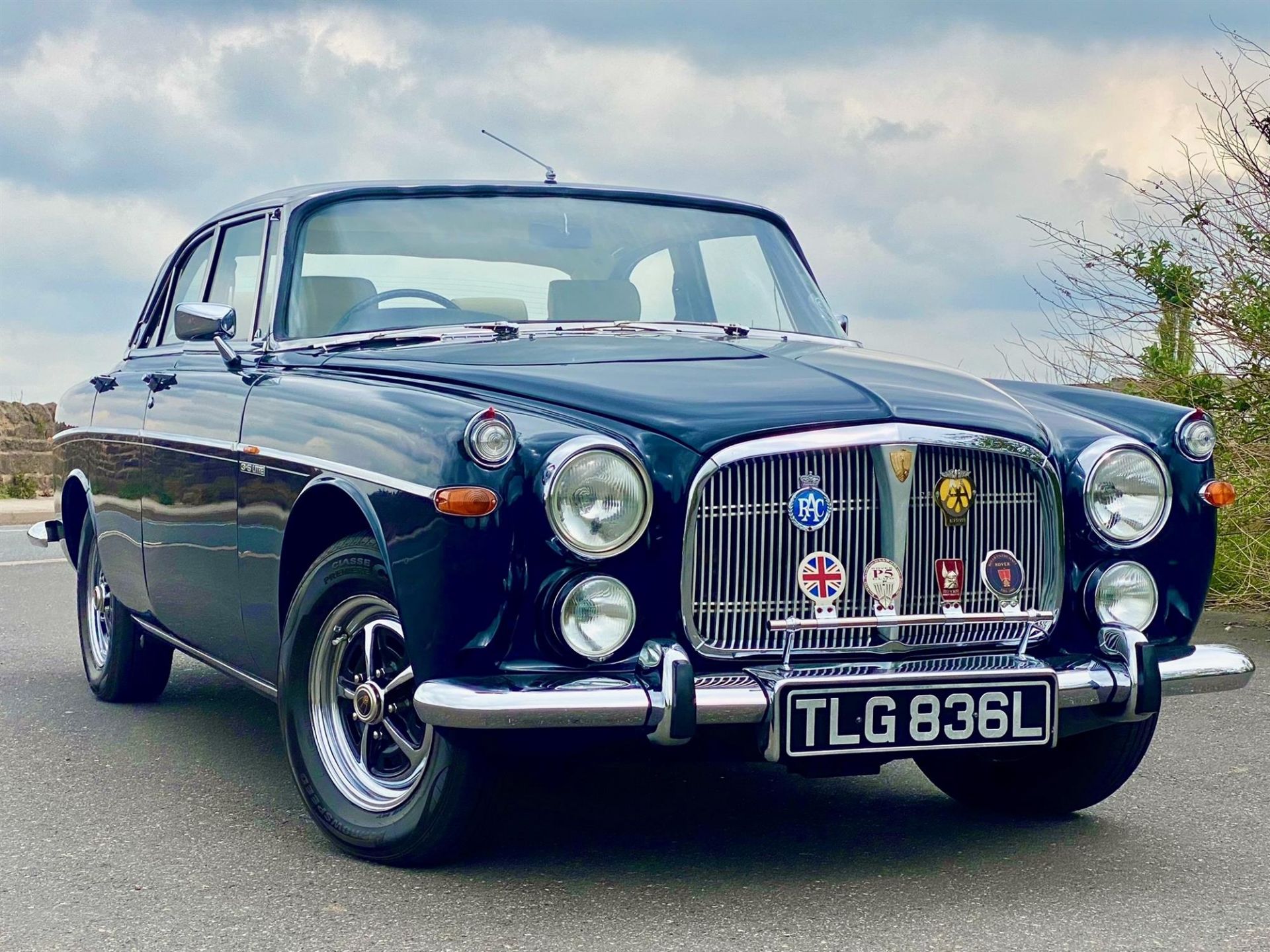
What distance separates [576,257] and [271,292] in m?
0.91

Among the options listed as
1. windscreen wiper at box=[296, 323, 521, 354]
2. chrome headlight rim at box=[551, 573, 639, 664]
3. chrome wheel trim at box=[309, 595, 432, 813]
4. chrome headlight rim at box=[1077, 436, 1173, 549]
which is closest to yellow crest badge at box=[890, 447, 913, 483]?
chrome headlight rim at box=[1077, 436, 1173, 549]

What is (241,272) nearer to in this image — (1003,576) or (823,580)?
(823,580)

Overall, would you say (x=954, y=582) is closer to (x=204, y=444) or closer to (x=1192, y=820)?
(x=1192, y=820)

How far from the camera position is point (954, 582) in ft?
12.3

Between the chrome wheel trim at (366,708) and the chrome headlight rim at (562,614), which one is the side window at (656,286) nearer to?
the chrome wheel trim at (366,708)

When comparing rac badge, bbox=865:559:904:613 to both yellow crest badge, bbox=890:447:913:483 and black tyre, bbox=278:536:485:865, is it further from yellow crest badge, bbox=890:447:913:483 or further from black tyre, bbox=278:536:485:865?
black tyre, bbox=278:536:485:865

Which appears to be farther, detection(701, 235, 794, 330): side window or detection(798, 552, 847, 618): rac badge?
detection(701, 235, 794, 330): side window

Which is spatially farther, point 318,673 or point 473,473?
point 318,673

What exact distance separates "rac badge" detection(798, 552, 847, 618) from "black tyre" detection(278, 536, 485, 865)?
802mm

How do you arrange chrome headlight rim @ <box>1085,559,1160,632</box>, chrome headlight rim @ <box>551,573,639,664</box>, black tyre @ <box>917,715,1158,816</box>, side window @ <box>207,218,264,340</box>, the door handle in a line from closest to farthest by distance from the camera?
chrome headlight rim @ <box>551,573,639,664</box> < chrome headlight rim @ <box>1085,559,1160,632</box> < black tyre @ <box>917,715,1158,816</box> < side window @ <box>207,218,264,340</box> < the door handle

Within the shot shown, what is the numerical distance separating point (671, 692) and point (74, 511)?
3959 millimetres

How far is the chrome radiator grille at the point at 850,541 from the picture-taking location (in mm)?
3541

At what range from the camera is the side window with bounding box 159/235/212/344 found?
235 inches

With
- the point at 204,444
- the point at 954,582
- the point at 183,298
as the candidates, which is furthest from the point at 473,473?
the point at 183,298
